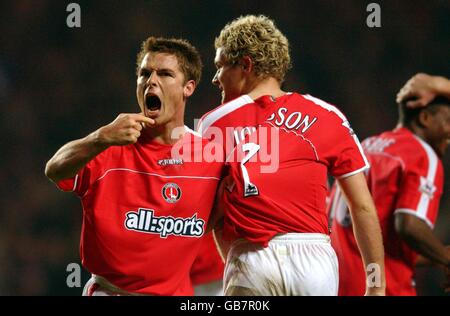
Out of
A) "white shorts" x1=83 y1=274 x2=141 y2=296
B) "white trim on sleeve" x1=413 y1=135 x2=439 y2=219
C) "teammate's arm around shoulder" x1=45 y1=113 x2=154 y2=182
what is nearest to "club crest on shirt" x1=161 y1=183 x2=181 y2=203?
"teammate's arm around shoulder" x1=45 y1=113 x2=154 y2=182

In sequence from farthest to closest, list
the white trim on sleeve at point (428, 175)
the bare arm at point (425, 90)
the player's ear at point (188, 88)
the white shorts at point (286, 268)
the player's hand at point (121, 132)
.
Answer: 1. the bare arm at point (425, 90)
2. the white trim on sleeve at point (428, 175)
3. the player's ear at point (188, 88)
4. the white shorts at point (286, 268)
5. the player's hand at point (121, 132)

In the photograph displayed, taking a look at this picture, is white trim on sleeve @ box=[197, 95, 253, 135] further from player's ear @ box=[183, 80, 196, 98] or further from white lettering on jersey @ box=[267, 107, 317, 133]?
player's ear @ box=[183, 80, 196, 98]

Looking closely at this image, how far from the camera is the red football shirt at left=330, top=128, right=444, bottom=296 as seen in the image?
15.5 ft

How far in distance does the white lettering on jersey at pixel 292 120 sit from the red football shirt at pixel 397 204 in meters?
1.54

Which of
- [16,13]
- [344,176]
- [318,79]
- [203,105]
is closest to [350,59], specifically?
[318,79]

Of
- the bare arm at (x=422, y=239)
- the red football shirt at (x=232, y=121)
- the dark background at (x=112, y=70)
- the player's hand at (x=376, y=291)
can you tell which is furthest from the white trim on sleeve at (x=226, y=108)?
the dark background at (x=112, y=70)

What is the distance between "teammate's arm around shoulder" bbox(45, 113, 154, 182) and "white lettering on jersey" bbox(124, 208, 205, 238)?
360 millimetres

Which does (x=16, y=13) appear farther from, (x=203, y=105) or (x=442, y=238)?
(x=442, y=238)

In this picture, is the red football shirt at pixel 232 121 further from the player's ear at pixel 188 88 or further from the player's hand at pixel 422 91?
the player's hand at pixel 422 91

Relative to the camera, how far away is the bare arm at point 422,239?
14.9ft

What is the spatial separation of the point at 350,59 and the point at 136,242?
688 cm

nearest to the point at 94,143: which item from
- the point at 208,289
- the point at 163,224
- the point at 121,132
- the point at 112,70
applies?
the point at 121,132

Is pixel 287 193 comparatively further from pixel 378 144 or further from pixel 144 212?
pixel 378 144
